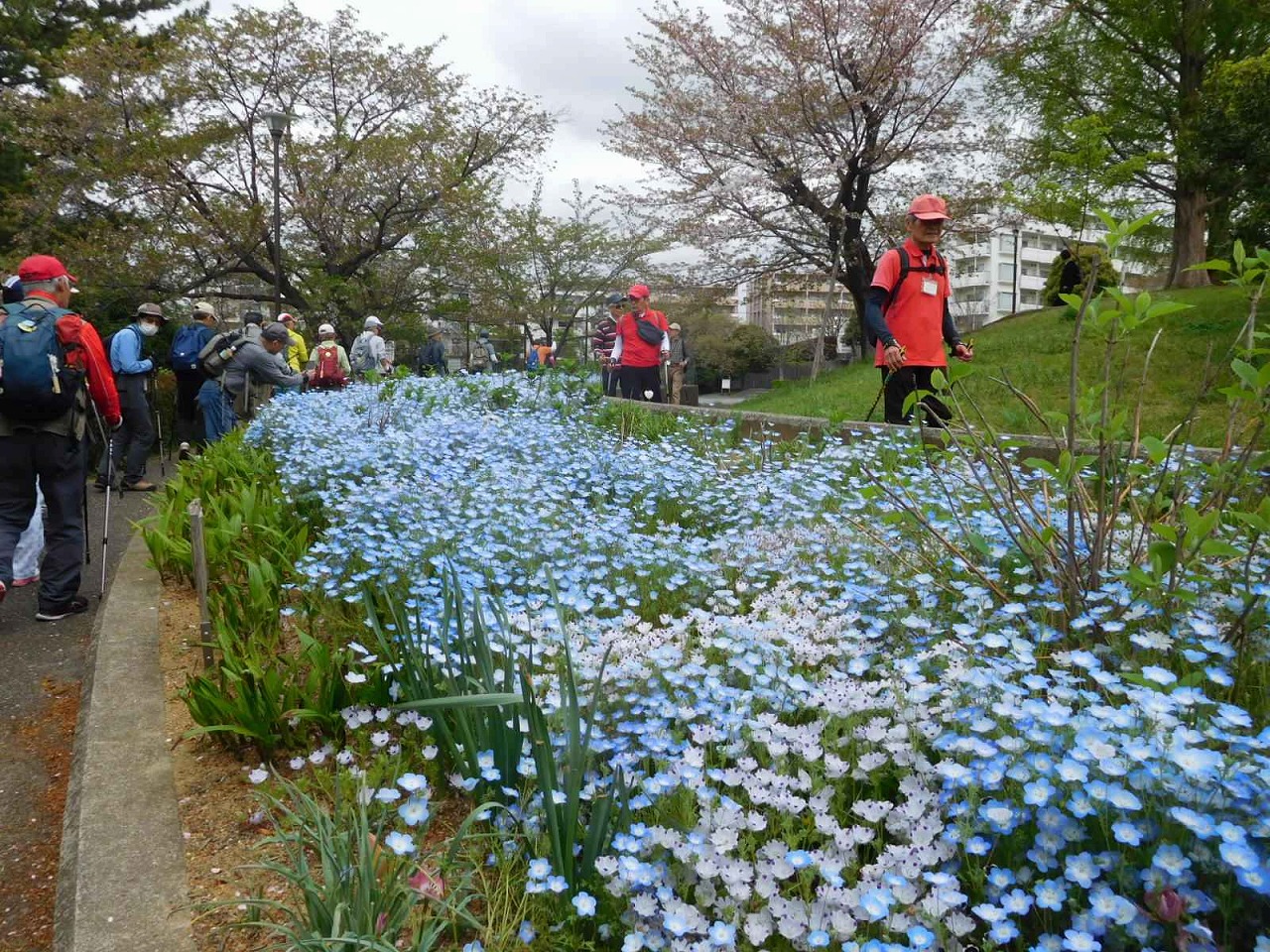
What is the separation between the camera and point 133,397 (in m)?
8.12

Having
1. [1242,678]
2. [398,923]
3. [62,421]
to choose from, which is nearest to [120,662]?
[62,421]

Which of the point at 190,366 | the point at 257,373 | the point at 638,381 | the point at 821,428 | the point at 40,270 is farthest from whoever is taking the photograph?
the point at 190,366

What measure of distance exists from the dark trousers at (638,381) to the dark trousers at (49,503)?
5155 millimetres

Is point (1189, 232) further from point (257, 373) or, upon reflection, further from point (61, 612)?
point (61, 612)

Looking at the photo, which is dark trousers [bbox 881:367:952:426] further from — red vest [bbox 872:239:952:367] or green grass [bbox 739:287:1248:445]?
green grass [bbox 739:287:1248:445]

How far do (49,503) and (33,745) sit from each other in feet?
6.17

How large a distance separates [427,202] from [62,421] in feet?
52.1

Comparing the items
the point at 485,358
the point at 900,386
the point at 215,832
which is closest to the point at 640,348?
the point at 900,386

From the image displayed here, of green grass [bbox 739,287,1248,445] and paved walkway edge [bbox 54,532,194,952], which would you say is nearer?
paved walkway edge [bbox 54,532,194,952]

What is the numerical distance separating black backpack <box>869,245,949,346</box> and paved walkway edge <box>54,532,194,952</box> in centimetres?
399

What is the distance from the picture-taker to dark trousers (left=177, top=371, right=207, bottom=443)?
965 cm

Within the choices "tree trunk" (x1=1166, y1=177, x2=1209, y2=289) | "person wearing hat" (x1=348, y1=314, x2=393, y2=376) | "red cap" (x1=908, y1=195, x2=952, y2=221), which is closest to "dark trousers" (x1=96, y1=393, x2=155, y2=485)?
"person wearing hat" (x1=348, y1=314, x2=393, y2=376)

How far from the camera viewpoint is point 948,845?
164 centimetres

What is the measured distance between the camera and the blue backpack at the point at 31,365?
4.22 m
